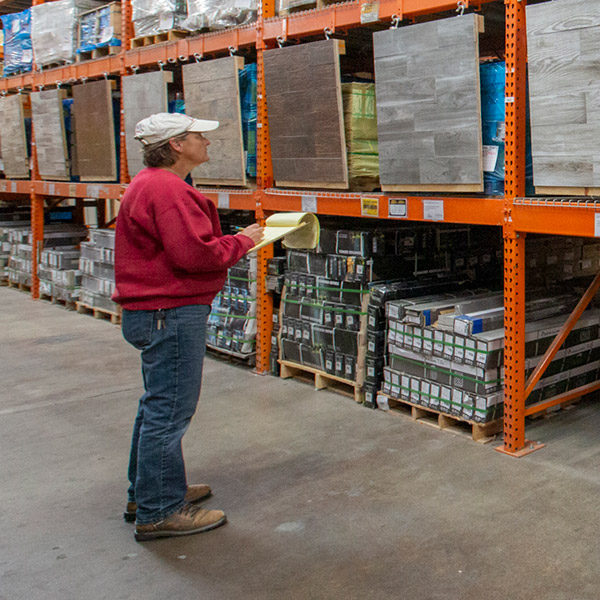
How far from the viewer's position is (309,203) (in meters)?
6.04

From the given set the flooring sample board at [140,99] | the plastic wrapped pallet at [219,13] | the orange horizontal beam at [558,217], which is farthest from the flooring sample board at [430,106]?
the flooring sample board at [140,99]

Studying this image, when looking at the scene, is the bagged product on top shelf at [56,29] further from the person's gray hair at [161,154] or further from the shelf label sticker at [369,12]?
the person's gray hair at [161,154]

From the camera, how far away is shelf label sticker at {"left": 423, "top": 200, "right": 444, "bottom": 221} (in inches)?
197

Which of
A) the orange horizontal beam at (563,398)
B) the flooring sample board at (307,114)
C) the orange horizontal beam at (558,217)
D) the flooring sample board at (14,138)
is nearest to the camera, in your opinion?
the orange horizontal beam at (558,217)

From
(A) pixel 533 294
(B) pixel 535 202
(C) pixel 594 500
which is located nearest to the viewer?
(C) pixel 594 500

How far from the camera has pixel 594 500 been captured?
414 centimetres

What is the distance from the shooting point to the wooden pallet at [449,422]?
507 cm

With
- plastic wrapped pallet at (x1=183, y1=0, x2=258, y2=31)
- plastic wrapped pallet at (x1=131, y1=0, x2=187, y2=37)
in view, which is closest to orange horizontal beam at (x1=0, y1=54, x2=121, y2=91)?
plastic wrapped pallet at (x1=131, y1=0, x2=187, y2=37)

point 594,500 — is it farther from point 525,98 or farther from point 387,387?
point 525,98

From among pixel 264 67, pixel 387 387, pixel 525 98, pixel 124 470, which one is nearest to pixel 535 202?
pixel 525 98

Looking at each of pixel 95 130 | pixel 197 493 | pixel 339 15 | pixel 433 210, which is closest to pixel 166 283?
pixel 197 493

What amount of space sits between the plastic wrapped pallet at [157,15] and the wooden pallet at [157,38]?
4 cm

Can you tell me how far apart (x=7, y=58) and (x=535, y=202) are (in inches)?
355

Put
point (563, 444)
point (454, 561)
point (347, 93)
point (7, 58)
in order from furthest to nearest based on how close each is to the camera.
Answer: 1. point (7, 58)
2. point (347, 93)
3. point (563, 444)
4. point (454, 561)
